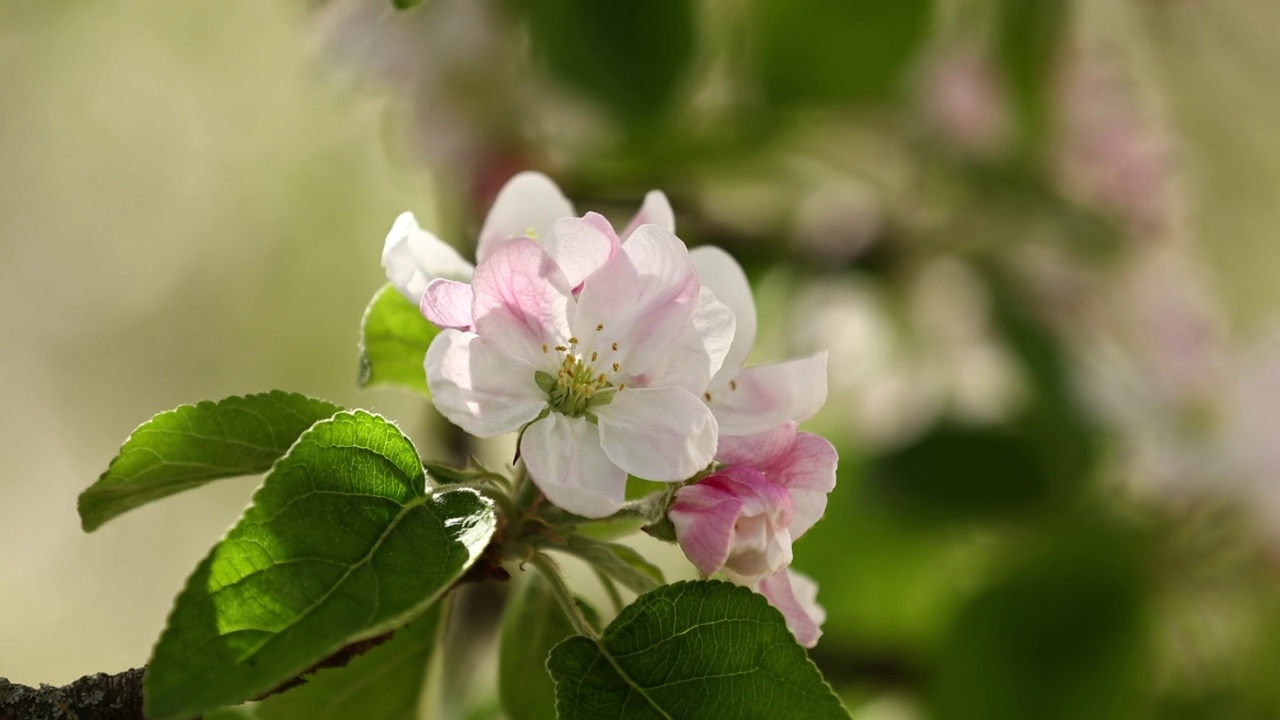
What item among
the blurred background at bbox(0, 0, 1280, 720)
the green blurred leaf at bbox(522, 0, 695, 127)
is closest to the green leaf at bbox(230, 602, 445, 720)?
the blurred background at bbox(0, 0, 1280, 720)

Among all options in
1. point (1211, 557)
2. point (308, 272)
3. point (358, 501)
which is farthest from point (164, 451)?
point (308, 272)

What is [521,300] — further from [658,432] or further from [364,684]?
[364,684]

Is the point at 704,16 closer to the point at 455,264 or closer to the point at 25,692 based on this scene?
the point at 455,264

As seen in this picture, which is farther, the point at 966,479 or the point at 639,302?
the point at 966,479

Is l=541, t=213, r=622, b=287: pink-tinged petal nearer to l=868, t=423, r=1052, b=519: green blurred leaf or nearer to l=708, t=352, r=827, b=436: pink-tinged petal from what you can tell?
l=708, t=352, r=827, b=436: pink-tinged petal

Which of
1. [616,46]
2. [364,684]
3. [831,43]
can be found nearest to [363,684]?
[364,684]

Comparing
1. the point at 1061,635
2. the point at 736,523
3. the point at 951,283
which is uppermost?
the point at 736,523
